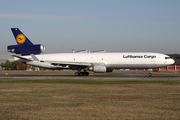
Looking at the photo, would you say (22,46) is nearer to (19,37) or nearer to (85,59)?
(19,37)

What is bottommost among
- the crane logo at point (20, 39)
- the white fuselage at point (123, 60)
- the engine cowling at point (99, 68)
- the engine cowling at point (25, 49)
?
the engine cowling at point (99, 68)

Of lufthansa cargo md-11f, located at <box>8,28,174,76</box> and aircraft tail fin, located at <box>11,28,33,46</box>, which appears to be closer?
lufthansa cargo md-11f, located at <box>8,28,174,76</box>

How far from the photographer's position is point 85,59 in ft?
153

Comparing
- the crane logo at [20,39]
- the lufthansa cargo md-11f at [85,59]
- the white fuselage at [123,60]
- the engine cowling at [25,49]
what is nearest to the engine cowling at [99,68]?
the lufthansa cargo md-11f at [85,59]

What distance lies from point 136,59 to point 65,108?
1328 inches

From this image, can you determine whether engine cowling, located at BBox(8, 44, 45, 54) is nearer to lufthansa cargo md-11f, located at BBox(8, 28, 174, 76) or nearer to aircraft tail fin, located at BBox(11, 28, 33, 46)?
lufthansa cargo md-11f, located at BBox(8, 28, 174, 76)

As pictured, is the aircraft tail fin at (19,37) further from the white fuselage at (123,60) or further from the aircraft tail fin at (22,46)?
the white fuselage at (123,60)

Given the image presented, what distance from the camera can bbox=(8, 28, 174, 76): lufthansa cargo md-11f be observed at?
44094 millimetres

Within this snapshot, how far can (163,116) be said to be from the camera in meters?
10.3

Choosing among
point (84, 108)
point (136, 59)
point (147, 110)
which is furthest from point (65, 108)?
point (136, 59)

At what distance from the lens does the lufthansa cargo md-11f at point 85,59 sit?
44.1m

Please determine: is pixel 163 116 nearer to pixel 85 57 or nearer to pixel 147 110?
pixel 147 110

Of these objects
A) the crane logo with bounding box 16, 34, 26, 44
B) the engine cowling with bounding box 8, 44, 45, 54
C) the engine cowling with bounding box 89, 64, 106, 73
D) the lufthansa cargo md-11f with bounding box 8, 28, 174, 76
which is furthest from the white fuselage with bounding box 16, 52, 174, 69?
the crane logo with bounding box 16, 34, 26, 44

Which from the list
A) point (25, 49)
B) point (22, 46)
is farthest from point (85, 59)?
point (22, 46)
